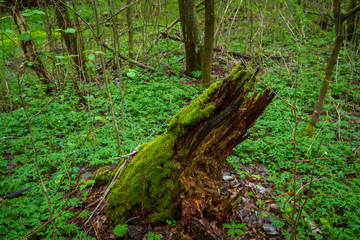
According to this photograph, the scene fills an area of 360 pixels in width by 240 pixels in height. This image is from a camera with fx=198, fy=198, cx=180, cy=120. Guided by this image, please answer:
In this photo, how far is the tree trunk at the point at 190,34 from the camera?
704 cm

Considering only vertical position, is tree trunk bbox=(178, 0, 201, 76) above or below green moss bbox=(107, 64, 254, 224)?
above

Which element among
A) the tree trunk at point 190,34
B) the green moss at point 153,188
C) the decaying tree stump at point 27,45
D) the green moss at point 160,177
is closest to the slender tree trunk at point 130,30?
the tree trunk at point 190,34

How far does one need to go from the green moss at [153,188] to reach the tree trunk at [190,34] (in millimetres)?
5816

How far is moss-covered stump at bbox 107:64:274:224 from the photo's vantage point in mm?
2449

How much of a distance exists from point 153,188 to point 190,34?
644 cm

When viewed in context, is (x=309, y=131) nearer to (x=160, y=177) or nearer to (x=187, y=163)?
(x=187, y=163)

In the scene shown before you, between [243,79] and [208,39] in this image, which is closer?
[243,79]

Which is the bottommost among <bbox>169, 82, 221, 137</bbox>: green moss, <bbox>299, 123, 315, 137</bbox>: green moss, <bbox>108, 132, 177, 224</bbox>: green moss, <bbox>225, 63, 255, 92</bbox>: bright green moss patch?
<bbox>299, 123, 315, 137</bbox>: green moss

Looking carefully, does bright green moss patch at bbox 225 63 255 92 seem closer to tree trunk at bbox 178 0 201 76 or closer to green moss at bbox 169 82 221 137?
green moss at bbox 169 82 221 137

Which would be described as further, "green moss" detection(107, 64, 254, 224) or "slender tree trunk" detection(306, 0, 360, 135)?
"slender tree trunk" detection(306, 0, 360, 135)

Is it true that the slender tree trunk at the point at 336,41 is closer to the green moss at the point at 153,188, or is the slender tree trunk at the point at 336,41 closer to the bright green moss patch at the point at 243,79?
the bright green moss patch at the point at 243,79

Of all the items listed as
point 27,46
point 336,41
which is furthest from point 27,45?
point 336,41

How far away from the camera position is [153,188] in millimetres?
2514

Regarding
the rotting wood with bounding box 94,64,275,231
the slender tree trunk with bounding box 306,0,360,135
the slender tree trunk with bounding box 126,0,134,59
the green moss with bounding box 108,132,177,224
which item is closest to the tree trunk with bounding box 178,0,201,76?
the slender tree trunk with bounding box 126,0,134,59
